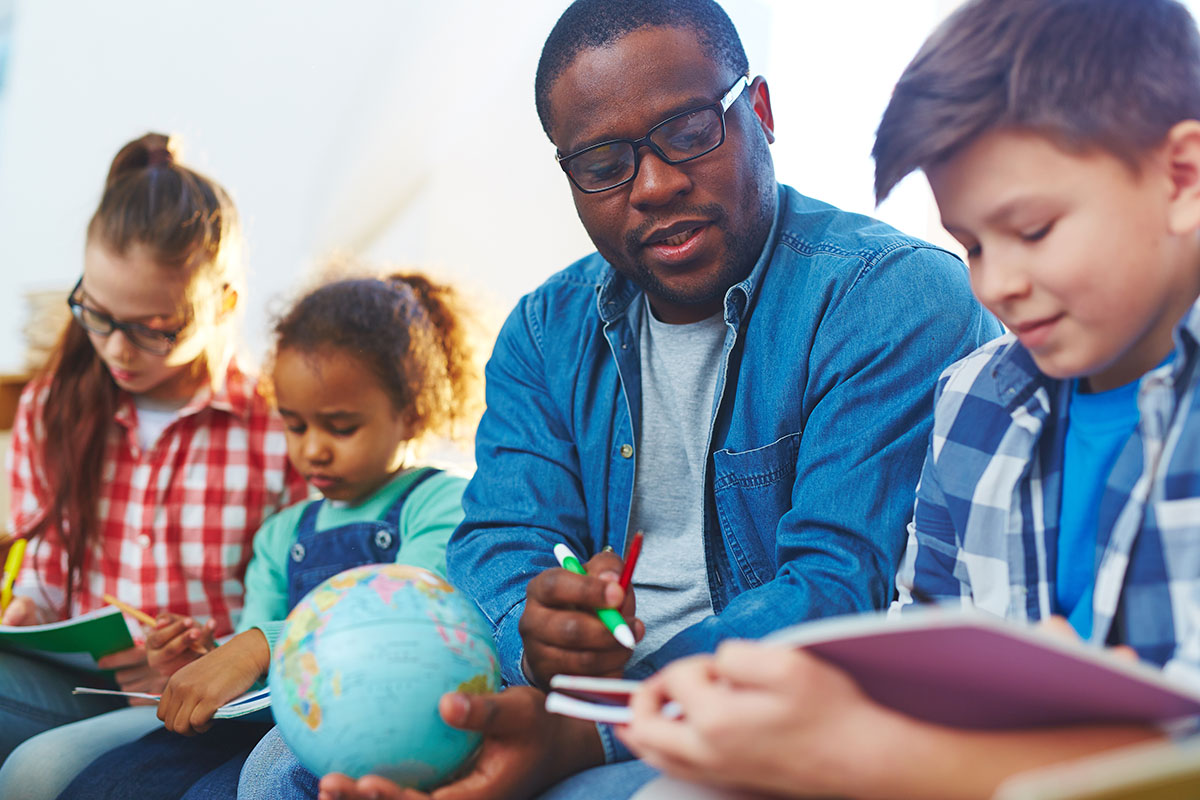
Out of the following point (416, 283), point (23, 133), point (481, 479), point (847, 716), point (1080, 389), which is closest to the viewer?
point (847, 716)

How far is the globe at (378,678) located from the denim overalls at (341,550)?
0.93m

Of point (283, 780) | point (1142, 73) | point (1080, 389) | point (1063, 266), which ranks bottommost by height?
point (283, 780)

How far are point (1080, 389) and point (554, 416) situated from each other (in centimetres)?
89

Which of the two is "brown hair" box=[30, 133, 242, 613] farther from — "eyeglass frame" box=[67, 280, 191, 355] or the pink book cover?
the pink book cover

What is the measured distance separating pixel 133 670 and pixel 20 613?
1.10 feet

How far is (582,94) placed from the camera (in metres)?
1.54

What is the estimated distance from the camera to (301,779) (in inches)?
52.4

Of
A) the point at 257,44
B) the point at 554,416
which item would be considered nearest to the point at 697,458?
the point at 554,416

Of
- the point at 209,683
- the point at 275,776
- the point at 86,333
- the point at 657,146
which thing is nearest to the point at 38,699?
the point at 209,683

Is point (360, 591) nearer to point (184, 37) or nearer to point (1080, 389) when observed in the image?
point (1080, 389)

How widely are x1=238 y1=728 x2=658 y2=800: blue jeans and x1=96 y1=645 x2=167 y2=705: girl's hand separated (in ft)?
2.06

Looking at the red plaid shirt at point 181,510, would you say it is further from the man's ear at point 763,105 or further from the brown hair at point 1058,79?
the brown hair at point 1058,79

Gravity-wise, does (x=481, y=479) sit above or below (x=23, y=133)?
below

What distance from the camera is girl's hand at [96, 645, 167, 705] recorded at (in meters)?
1.97
